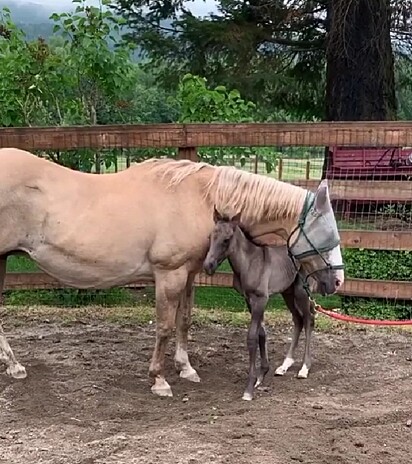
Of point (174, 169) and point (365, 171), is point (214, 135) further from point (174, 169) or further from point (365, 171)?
point (365, 171)

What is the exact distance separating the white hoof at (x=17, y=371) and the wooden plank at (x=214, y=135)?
1876 millimetres

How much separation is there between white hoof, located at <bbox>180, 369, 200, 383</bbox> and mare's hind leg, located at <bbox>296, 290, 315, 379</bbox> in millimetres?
660

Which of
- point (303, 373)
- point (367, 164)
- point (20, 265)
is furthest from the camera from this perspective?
point (367, 164)

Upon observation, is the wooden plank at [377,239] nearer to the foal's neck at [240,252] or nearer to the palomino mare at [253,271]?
the palomino mare at [253,271]

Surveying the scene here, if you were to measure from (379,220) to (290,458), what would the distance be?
303 cm

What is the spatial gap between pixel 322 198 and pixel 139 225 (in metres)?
1.06

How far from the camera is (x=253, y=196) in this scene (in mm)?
3973

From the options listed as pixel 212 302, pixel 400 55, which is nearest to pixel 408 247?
pixel 212 302

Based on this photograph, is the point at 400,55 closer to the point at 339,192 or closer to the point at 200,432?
the point at 339,192

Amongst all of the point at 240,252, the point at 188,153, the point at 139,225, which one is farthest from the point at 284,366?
the point at 188,153

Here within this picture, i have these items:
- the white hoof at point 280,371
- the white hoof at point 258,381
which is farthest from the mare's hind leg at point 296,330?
the white hoof at point 258,381

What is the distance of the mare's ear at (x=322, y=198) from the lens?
3.80 meters

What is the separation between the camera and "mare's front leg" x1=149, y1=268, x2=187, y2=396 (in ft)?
13.0

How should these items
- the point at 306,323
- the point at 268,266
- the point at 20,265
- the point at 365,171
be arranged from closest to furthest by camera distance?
1. the point at 268,266
2. the point at 306,323
3. the point at 365,171
4. the point at 20,265
